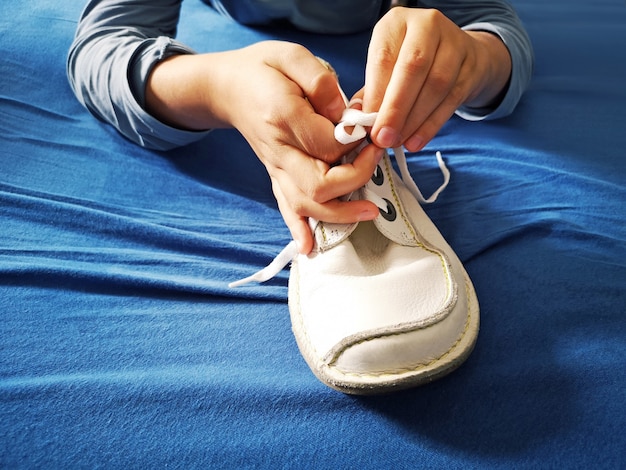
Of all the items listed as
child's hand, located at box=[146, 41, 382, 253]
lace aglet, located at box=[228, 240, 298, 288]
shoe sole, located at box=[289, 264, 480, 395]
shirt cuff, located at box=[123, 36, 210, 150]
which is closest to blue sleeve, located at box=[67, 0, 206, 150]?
shirt cuff, located at box=[123, 36, 210, 150]

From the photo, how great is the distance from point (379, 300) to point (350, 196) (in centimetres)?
13

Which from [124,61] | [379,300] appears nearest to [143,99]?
[124,61]

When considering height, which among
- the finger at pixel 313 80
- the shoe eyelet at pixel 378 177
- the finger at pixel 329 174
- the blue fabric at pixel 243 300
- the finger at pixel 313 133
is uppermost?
the finger at pixel 313 80

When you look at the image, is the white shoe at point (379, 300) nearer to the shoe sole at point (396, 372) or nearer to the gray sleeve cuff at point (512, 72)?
the shoe sole at point (396, 372)

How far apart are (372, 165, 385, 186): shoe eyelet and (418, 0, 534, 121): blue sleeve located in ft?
0.77

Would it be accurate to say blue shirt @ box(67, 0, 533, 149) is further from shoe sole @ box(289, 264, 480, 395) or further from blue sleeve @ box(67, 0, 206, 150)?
shoe sole @ box(289, 264, 480, 395)

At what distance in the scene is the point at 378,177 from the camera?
54 centimetres

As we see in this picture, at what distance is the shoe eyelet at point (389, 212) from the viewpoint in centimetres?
51

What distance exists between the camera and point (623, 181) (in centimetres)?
63

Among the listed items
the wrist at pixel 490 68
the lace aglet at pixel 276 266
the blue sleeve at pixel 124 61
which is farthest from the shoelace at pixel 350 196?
the blue sleeve at pixel 124 61

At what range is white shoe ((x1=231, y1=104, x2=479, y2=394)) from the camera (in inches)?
15.8

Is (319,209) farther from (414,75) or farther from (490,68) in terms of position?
(490,68)

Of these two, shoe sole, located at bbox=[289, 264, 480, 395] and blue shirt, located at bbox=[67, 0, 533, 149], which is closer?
shoe sole, located at bbox=[289, 264, 480, 395]

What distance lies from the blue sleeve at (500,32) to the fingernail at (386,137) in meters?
0.28
